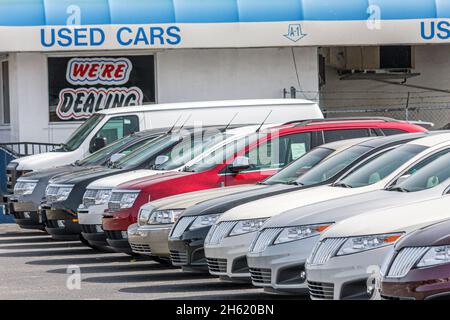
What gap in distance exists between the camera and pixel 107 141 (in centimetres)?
2125

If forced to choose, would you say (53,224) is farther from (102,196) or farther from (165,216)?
(165,216)

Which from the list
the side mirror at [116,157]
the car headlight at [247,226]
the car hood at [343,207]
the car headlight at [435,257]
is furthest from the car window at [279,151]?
the car headlight at [435,257]

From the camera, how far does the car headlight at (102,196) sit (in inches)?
615

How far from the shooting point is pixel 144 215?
13758mm

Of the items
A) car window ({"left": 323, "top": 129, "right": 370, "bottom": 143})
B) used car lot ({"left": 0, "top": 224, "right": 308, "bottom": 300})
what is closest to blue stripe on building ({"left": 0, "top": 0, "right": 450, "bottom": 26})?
used car lot ({"left": 0, "top": 224, "right": 308, "bottom": 300})

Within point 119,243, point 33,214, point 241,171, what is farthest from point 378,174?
point 33,214

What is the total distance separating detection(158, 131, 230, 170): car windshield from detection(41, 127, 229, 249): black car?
1.4 inches

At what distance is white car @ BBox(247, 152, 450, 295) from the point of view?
1040 centimetres

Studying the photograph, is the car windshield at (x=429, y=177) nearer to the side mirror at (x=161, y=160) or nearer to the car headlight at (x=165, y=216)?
the car headlight at (x=165, y=216)

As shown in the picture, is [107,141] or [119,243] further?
[107,141]

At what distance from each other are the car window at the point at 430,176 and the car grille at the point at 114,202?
4988 mm

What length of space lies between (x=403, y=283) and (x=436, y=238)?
0.37m
